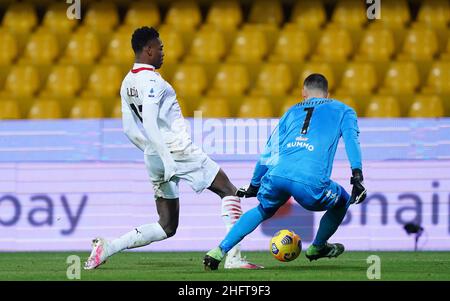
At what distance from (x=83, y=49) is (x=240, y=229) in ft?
24.9

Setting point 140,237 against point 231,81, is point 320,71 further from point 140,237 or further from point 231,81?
point 140,237

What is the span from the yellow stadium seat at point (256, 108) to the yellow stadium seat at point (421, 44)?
237 centimetres

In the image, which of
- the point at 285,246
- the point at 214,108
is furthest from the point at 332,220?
the point at 214,108

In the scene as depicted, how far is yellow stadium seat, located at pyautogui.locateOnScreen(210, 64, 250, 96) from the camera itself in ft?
46.2

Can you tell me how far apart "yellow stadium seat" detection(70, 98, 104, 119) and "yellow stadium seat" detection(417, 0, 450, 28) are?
4842mm

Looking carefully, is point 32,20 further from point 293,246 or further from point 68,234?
point 293,246

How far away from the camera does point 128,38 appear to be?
1484 centimetres

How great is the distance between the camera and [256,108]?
13.3 metres

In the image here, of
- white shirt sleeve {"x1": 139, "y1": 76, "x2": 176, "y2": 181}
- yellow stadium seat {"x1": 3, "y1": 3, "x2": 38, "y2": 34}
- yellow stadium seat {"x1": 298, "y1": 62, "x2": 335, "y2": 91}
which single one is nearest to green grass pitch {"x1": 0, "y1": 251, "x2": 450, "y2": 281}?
white shirt sleeve {"x1": 139, "y1": 76, "x2": 176, "y2": 181}

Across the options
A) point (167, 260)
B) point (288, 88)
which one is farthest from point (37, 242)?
point (288, 88)

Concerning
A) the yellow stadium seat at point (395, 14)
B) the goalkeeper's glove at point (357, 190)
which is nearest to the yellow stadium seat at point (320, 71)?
the yellow stadium seat at point (395, 14)

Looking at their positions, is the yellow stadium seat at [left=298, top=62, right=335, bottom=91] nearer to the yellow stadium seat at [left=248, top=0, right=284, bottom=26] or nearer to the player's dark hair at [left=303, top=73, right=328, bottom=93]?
the yellow stadium seat at [left=248, top=0, right=284, bottom=26]

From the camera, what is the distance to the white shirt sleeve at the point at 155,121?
8.16m
